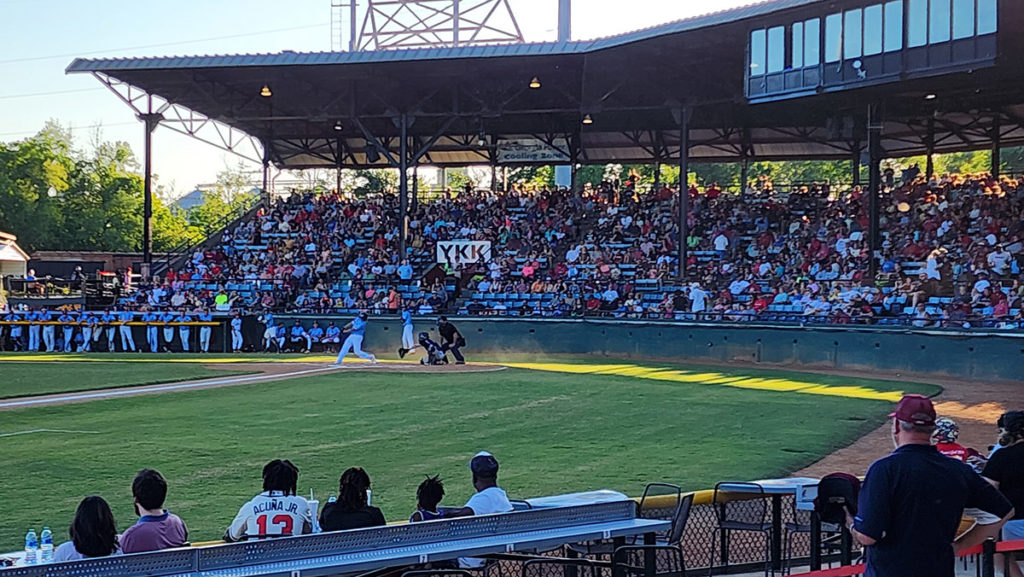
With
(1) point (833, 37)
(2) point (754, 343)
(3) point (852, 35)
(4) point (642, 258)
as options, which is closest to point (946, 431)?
(2) point (754, 343)

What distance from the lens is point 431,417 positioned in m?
18.1

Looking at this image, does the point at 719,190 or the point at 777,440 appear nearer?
the point at 777,440

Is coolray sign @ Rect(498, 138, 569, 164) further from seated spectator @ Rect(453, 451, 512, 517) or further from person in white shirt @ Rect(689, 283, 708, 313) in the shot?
seated spectator @ Rect(453, 451, 512, 517)

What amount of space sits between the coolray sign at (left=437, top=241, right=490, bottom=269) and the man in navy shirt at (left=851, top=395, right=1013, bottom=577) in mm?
36119

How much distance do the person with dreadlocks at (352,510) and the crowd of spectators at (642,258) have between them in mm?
22588

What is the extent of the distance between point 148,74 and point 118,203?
44.7 metres

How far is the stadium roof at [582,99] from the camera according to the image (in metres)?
33.2

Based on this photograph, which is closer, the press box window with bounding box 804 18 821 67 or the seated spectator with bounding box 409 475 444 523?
the seated spectator with bounding box 409 475 444 523

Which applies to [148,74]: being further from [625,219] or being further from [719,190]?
[719,190]

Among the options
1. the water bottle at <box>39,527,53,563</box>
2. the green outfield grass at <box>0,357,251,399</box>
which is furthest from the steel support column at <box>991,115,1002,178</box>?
the water bottle at <box>39,527,53,563</box>

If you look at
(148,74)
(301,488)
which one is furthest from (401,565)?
(148,74)

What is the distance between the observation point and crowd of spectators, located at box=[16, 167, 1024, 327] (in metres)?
31.0

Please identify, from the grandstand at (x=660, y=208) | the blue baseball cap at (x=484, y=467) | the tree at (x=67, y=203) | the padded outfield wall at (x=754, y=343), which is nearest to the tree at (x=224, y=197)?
the tree at (x=67, y=203)

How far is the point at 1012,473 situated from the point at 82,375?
23107 millimetres
